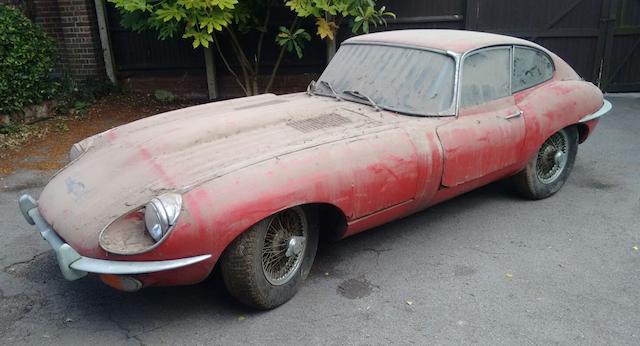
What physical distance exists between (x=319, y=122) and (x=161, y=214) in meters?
1.49

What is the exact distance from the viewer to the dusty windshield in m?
4.25

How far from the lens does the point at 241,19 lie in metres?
7.82

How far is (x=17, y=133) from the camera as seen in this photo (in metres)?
7.32

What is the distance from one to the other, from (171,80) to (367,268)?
256 inches

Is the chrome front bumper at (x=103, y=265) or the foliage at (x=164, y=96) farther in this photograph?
the foliage at (x=164, y=96)

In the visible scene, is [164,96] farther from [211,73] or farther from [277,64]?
[277,64]

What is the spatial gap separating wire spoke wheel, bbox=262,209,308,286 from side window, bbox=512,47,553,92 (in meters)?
2.41

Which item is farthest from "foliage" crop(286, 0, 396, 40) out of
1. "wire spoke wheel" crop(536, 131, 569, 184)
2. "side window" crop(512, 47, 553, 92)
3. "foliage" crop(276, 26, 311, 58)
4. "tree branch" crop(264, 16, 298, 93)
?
"wire spoke wheel" crop(536, 131, 569, 184)

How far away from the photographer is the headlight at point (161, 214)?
2.88 m

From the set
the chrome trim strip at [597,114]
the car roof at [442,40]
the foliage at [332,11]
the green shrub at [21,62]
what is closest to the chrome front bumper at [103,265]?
the car roof at [442,40]

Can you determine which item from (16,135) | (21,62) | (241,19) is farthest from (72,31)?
(241,19)

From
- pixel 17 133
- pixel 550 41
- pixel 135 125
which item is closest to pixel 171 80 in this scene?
pixel 17 133

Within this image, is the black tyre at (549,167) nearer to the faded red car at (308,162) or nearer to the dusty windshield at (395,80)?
the faded red car at (308,162)

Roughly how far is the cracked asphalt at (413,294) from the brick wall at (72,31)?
472 centimetres
